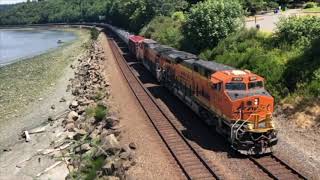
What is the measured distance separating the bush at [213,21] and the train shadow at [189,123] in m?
6.94

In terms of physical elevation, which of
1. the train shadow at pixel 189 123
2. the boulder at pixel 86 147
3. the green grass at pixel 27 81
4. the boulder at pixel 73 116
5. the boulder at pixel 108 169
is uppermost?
the train shadow at pixel 189 123

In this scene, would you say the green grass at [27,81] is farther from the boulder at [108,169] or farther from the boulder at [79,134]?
the boulder at [108,169]

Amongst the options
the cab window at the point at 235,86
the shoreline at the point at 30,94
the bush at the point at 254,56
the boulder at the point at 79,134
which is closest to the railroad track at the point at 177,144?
the cab window at the point at 235,86

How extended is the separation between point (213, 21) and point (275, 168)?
2659 centimetres

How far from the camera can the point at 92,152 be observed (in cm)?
2600

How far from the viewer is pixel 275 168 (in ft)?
69.9

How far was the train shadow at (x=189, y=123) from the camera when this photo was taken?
24.7 meters

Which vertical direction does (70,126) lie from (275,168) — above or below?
below

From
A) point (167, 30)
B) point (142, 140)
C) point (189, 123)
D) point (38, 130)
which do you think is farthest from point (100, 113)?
point (167, 30)

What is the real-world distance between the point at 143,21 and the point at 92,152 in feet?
242

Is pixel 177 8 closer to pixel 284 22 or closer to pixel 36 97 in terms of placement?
pixel 36 97

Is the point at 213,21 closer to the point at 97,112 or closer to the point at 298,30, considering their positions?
the point at 298,30

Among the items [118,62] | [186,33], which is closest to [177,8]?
[118,62]

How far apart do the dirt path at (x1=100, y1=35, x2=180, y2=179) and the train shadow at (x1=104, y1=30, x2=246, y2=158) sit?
2.01 m
